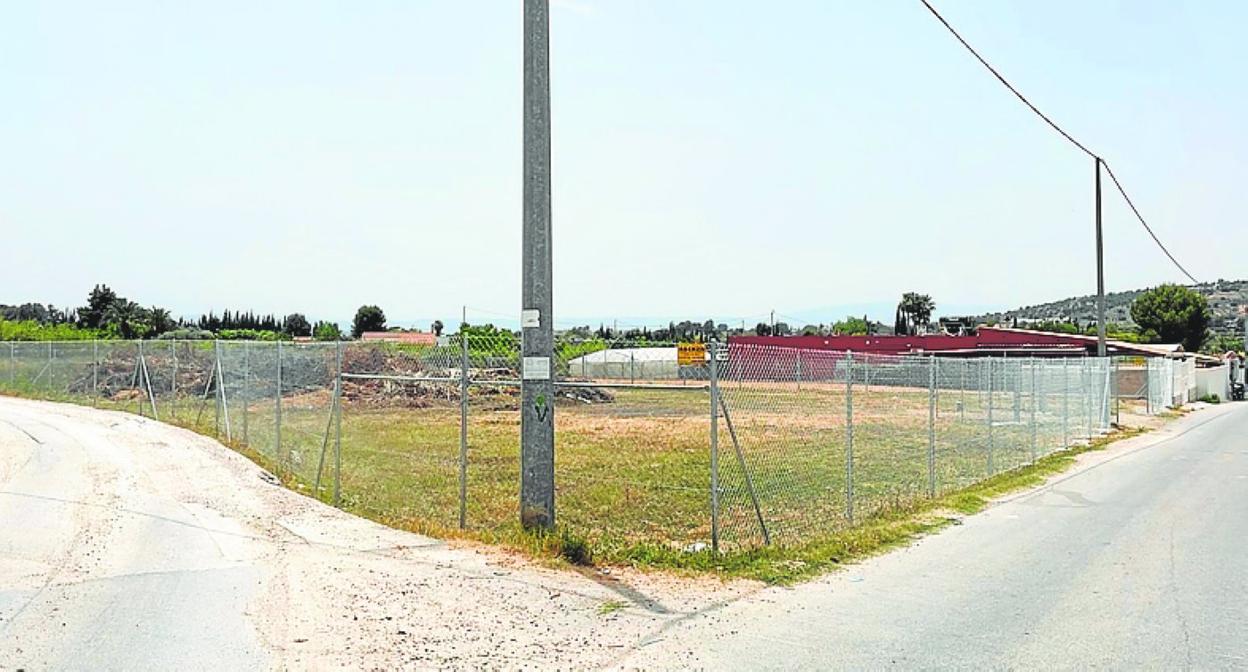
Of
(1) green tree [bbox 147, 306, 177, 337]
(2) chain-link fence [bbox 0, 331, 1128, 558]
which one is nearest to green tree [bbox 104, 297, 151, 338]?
(1) green tree [bbox 147, 306, 177, 337]

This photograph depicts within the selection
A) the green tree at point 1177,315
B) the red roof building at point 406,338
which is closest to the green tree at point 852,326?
the green tree at point 1177,315

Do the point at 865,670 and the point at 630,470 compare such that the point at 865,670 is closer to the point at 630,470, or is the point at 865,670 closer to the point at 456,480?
the point at 456,480

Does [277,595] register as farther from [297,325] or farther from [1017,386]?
[297,325]

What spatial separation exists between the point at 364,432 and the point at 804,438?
810 cm

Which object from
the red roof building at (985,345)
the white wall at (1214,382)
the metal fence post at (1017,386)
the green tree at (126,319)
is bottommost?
the white wall at (1214,382)

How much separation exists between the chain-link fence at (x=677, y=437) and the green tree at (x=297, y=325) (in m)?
79.0

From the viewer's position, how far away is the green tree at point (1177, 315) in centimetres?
9806

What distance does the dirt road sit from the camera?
6691 millimetres

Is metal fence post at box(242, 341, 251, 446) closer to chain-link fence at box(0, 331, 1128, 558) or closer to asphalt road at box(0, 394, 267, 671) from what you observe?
chain-link fence at box(0, 331, 1128, 558)

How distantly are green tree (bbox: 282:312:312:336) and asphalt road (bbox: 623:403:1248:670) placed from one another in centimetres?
10005

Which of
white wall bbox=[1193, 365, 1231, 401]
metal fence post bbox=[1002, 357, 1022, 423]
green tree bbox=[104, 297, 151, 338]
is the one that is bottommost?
white wall bbox=[1193, 365, 1231, 401]

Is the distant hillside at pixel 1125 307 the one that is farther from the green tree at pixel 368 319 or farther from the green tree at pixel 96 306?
the green tree at pixel 96 306

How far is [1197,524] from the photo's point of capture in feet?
41.5

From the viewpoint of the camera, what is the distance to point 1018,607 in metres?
8.19
